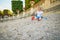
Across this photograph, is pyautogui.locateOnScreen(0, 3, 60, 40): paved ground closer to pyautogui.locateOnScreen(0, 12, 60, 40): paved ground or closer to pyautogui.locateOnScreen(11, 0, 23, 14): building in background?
pyautogui.locateOnScreen(0, 12, 60, 40): paved ground

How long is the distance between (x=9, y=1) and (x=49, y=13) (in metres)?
0.49

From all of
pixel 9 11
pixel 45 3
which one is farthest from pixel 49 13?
pixel 9 11

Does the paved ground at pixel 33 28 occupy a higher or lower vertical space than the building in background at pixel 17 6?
lower

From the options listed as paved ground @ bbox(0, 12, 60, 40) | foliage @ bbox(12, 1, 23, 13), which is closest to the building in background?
foliage @ bbox(12, 1, 23, 13)

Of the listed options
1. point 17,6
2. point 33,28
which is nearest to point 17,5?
point 17,6

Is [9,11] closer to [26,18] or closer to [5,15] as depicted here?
[5,15]

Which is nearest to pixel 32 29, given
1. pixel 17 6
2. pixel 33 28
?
pixel 33 28

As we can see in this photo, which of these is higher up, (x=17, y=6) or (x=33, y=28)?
(x=17, y=6)

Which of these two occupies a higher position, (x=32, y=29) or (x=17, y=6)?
(x=17, y=6)

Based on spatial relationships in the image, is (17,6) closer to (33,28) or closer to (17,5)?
(17,5)

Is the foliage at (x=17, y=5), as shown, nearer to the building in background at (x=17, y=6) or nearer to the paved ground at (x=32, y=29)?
the building in background at (x=17, y=6)

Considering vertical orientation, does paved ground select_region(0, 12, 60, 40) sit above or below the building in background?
below

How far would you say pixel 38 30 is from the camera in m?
1.26

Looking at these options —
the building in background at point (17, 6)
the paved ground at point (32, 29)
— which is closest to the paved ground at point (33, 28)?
the paved ground at point (32, 29)
